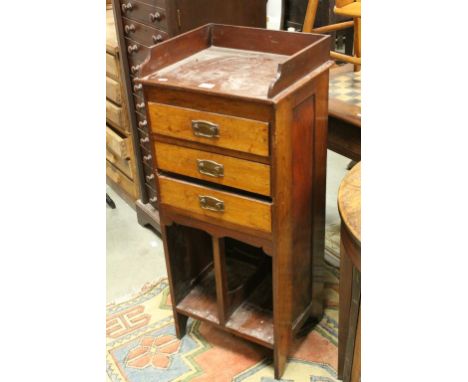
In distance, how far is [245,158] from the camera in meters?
1.50

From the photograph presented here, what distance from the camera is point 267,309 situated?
196 cm

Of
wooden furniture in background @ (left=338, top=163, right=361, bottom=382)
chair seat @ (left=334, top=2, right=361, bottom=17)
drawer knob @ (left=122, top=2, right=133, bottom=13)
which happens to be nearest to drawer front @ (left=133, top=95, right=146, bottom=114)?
drawer knob @ (left=122, top=2, right=133, bottom=13)

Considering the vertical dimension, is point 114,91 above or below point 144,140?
above

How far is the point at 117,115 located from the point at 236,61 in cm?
106

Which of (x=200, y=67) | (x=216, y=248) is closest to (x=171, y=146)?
(x=200, y=67)

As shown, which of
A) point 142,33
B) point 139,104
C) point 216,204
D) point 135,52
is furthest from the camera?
point 139,104

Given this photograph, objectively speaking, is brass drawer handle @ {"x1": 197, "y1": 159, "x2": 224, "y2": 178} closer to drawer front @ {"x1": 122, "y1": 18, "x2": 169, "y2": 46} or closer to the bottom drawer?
drawer front @ {"x1": 122, "y1": 18, "x2": 169, "y2": 46}

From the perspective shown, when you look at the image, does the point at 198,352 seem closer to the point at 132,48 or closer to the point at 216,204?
the point at 216,204

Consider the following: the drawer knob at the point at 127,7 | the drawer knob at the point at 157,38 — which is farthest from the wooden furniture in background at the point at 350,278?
the drawer knob at the point at 127,7

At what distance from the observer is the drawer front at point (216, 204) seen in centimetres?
156

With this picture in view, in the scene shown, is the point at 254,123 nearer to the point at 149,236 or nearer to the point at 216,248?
the point at 216,248

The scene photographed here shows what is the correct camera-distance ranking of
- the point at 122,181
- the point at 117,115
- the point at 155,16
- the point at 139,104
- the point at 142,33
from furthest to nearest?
the point at 122,181
the point at 117,115
the point at 139,104
the point at 142,33
the point at 155,16

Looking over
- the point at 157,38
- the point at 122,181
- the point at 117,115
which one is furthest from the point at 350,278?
the point at 122,181

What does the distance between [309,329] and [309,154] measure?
0.78 metres
